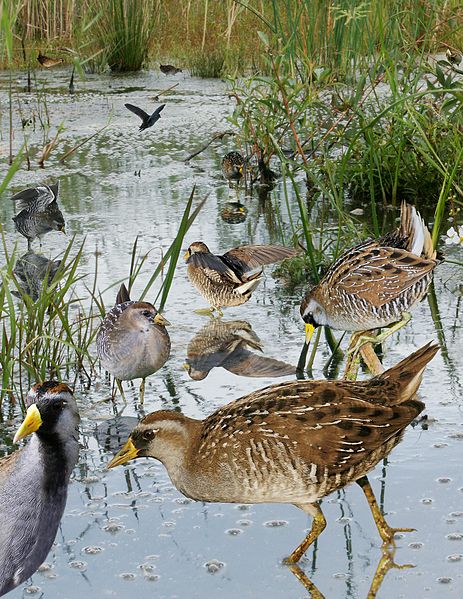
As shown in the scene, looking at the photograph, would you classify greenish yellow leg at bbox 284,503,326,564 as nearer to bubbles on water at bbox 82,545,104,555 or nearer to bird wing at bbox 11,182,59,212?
bubbles on water at bbox 82,545,104,555

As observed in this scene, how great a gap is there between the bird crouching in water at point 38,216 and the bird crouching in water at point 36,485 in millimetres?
3904

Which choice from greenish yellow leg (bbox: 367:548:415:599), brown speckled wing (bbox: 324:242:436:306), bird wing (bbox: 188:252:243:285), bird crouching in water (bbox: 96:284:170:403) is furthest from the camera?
bird wing (bbox: 188:252:243:285)

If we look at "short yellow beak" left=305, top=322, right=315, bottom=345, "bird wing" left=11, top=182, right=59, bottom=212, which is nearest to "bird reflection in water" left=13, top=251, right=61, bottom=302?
"bird wing" left=11, top=182, right=59, bottom=212

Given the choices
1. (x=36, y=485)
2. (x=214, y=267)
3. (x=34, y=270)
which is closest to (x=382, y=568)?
(x=36, y=485)

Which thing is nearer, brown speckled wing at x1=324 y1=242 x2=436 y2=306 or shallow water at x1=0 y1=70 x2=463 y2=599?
shallow water at x1=0 y1=70 x2=463 y2=599

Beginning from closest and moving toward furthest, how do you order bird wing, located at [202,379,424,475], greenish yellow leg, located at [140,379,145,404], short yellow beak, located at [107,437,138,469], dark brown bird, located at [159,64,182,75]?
bird wing, located at [202,379,424,475]
short yellow beak, located at [107,437,138,469]
greenish yellow leg, located at [140,379,145,404]
dark brown bird, located at [159,64,182,75]

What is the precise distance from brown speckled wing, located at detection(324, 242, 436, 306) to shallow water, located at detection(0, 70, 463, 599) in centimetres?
35

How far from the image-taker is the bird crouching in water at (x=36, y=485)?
3.70 metres

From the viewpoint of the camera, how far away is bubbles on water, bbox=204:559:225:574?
3886 mm

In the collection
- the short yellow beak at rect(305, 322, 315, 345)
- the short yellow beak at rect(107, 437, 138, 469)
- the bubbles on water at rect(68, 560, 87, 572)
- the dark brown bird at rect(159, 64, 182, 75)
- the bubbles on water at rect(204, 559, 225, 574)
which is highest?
the dark brown bird at rect(159, 64, 182, 75)

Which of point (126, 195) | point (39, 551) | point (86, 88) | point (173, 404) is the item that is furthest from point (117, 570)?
point (86, 88)

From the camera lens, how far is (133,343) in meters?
5.15

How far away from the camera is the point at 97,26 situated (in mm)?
13766

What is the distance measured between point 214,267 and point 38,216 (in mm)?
1681
